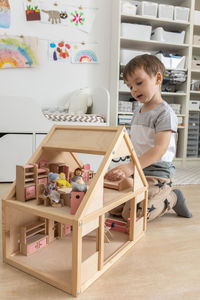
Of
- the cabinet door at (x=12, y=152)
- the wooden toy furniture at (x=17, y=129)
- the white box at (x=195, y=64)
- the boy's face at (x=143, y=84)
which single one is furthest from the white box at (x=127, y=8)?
the boy's face at (x=143, y=84)

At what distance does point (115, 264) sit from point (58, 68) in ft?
6.66

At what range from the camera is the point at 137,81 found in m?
1.05

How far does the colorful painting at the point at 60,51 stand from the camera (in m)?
2.37

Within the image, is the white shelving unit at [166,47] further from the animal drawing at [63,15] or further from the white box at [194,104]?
the animal drawing at [63,15]

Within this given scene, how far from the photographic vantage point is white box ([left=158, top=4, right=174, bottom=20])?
7.61ft

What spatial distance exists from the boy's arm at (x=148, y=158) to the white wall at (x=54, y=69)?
5.35 ft

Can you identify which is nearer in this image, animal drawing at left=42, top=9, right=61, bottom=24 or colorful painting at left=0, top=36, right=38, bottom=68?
colorful painting at left=0, top=36, right=38, bottom=68

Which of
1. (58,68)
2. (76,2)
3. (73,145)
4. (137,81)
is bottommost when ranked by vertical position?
(73,145)

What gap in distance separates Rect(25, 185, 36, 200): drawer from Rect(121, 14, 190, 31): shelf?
2.01m

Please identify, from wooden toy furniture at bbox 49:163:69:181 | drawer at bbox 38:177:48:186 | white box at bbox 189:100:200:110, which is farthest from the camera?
white box at bbox 189:100:200:110

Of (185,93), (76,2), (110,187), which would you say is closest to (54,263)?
(110,187)

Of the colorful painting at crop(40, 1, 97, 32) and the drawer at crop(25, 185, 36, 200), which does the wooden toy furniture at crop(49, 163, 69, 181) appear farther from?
the colorful painting at crop(40, 1, 97, 32)

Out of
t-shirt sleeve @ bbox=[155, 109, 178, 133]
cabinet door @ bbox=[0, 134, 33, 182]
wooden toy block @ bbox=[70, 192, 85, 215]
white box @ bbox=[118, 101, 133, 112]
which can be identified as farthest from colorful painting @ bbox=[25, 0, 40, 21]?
wooden toy block @ bbox=[70, 192, 85, 215]

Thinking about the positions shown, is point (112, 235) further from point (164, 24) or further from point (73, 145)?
point (164, 24)
